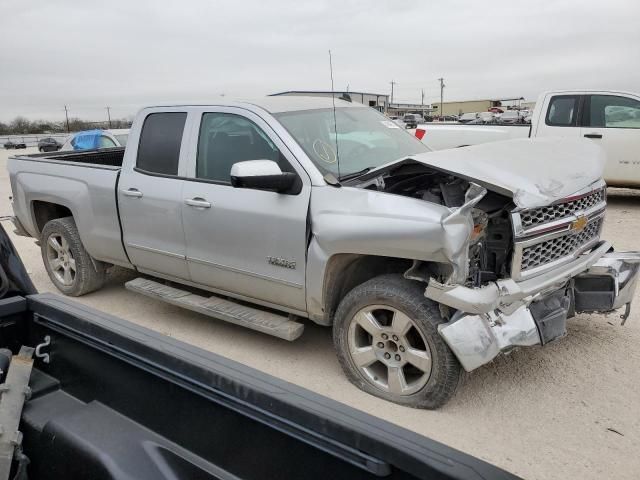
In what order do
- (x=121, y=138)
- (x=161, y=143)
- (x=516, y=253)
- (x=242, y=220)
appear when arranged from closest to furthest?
(x=516, y=253) → (x=242, y=220) → (x=161, y=143) → (x=121, y=138)

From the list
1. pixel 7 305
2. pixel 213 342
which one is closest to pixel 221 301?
pixel 213 342

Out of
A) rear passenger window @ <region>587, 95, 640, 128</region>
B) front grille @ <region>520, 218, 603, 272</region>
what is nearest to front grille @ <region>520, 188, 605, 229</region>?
front grille @ <region>520, 218, 603, 272</region>

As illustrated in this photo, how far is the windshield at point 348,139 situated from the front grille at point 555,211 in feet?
4.08

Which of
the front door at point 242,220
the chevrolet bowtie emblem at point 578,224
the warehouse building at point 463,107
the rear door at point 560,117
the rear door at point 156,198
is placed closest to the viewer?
the chevrolet bowtie emblem at point 578,224

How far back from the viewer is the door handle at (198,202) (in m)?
4.02

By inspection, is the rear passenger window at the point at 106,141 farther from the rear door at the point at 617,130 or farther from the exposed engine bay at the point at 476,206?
the exposed engine bay at the point at 476,206

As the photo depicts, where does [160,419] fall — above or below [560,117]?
below

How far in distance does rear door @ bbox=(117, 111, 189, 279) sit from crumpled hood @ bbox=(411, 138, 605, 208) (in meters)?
2.05

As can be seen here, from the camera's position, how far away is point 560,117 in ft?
30.5

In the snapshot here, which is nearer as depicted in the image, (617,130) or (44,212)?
(44,212)

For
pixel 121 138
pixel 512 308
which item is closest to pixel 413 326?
pixel 512 308

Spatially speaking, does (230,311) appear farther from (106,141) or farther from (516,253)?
(106,141)

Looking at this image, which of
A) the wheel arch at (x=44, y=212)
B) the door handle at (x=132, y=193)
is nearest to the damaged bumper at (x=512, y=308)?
the door handle at (x=132, y=193)

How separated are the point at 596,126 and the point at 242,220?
763 centimetres
